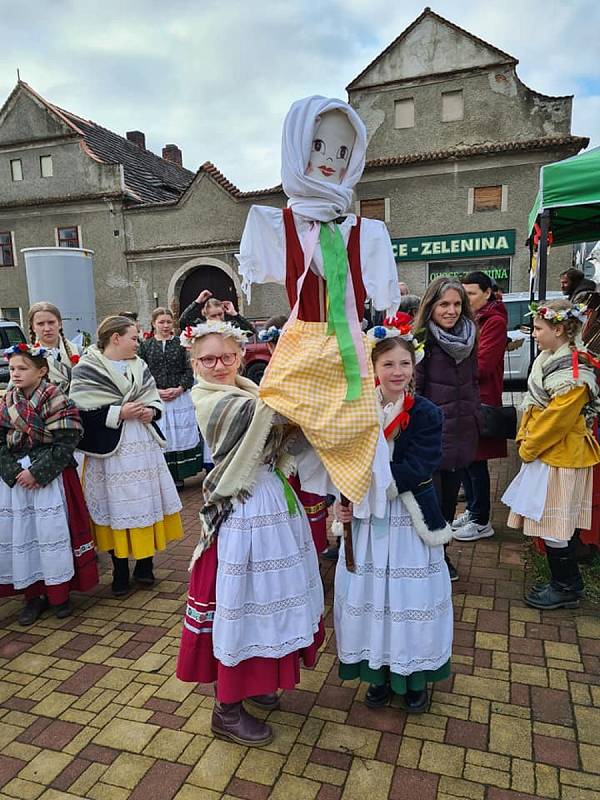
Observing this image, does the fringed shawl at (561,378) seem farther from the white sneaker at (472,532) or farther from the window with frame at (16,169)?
the window with frame at (16,169)

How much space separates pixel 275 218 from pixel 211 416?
87 centimetres

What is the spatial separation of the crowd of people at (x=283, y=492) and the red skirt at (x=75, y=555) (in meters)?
0.01

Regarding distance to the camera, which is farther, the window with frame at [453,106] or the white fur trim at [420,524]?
the window with frame at [453,106]

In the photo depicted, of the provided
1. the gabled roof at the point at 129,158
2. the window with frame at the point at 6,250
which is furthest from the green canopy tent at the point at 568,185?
the window with frame at the point at 6,250

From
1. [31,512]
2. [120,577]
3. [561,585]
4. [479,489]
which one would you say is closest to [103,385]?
[31,512]

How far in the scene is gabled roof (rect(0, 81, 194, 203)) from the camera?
19375mm

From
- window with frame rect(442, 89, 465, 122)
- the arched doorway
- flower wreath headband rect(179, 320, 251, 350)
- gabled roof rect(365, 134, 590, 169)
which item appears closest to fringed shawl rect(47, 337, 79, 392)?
flower wreath headband rect(179, 320, 251, 350)

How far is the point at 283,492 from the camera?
7.64 feet

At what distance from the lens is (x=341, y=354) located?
2084mm

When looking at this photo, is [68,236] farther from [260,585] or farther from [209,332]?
[260,585]

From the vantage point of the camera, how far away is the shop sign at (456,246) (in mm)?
15406

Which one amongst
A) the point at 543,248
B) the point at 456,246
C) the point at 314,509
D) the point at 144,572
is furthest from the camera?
the point at 456,246

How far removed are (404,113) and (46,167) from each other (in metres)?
12.4

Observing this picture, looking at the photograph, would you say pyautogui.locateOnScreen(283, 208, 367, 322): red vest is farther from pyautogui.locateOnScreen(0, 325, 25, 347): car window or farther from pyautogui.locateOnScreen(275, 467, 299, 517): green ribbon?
pyautogui.locateOnScreen(0, 325, 25, 347): car window
